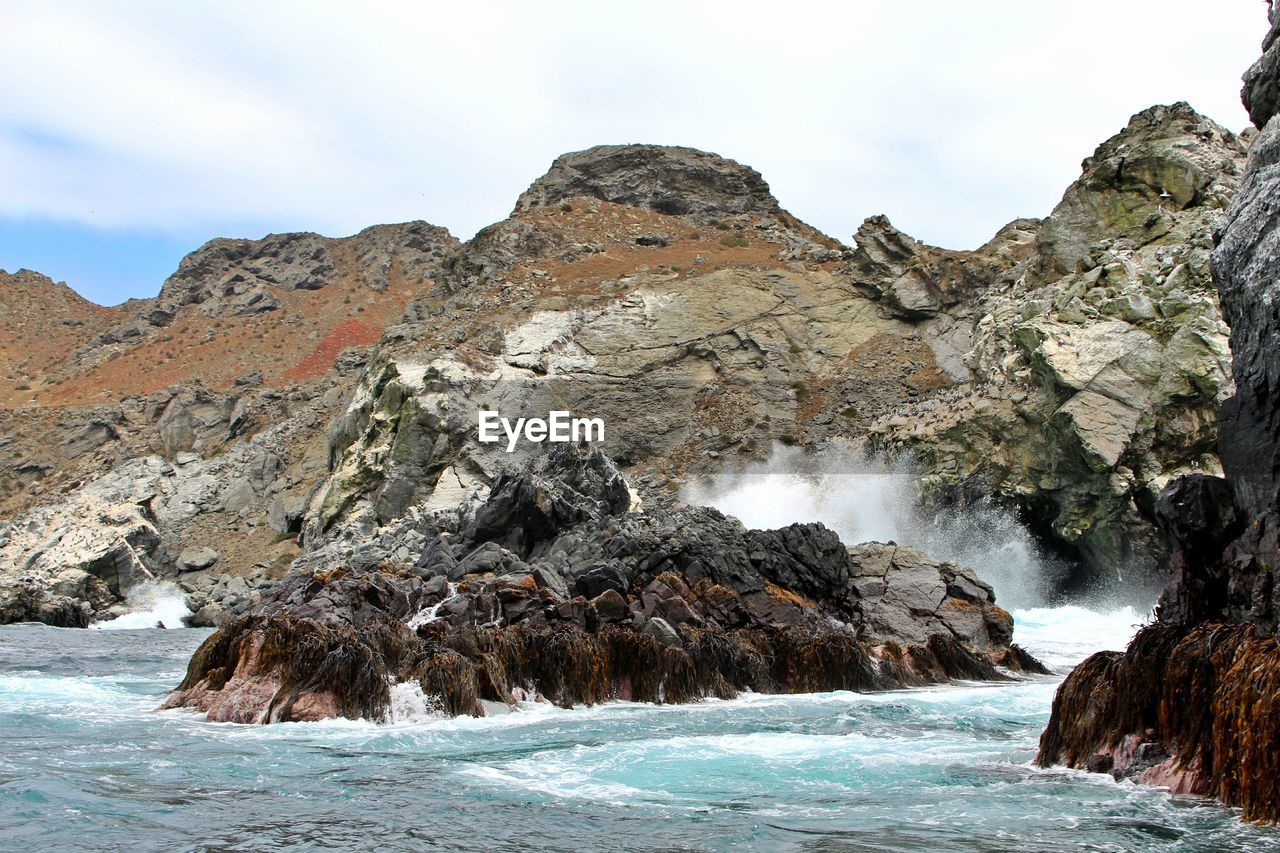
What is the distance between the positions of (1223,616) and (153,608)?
45.7 metres

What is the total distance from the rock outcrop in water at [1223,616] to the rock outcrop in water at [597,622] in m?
8.30

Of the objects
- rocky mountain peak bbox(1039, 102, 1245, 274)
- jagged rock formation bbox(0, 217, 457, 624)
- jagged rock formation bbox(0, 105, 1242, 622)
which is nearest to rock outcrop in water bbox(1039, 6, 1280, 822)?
jagged rock formation bbox(0, 105, 1242, 622)

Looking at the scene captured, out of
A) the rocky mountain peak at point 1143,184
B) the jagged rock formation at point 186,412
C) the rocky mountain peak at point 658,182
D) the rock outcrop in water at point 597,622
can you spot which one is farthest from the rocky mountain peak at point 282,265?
the rock outcrop in water at point 597,622

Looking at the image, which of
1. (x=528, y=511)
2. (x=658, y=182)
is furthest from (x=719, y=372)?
(x=658, y=182)

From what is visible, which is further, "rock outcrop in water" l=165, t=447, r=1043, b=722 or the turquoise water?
"rock outcrop in water" l=165, t=447, r=1043, b=722

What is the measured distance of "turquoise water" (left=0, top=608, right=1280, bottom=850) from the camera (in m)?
7.44

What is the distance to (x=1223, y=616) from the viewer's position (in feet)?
32.0

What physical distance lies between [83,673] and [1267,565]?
2018cm

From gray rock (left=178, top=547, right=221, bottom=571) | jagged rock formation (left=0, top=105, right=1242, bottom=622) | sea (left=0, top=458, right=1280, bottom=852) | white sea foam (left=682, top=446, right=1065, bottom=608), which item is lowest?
sea (left=0, top=458, right=1280, bottom=852)

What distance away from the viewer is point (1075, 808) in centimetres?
829

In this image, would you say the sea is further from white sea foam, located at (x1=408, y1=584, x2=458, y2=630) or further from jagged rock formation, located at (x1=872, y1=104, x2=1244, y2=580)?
jagged rock formation, located at (x1=872, y1=104, x2=1244, y2=580)

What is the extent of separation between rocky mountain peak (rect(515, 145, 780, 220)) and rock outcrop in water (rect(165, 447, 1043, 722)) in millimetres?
53282

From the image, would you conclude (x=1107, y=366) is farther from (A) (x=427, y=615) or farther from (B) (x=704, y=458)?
(A) (x=427, y=615)

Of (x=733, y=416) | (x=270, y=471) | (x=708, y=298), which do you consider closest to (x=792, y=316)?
(x=708, y=298)
